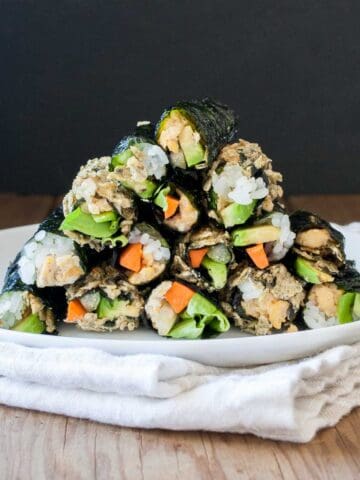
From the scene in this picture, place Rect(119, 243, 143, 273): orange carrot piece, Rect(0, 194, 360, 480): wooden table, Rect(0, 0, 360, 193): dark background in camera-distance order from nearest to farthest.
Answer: Rect(0, 194, 360, 480): wooden table < Rect(119, 243, 143, 273): orange carrot piece < Rect(0, 0, 360, 193): dark background

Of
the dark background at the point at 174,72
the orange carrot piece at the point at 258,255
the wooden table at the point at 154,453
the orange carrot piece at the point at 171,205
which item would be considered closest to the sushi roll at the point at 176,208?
the orange carrot piece at the point at 171,205

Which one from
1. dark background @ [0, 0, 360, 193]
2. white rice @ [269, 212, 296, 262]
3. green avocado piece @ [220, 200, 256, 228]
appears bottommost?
dark background @ [0, 0, 360, 193]

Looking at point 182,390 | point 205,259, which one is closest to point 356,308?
point 205,259

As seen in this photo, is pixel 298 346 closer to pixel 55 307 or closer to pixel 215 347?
pixel 215 347

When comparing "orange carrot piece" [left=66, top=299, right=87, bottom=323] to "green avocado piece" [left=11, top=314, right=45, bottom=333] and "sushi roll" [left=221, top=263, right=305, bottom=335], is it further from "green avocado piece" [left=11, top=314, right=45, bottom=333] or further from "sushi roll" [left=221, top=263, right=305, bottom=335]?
"sushi roll" [left=221, top=263, right=305, bottom=335]

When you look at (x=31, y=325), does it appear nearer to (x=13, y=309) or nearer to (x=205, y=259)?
(x=13, y=309)

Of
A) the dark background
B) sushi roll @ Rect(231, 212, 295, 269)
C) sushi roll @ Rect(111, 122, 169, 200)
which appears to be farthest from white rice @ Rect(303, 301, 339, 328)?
the dark background
